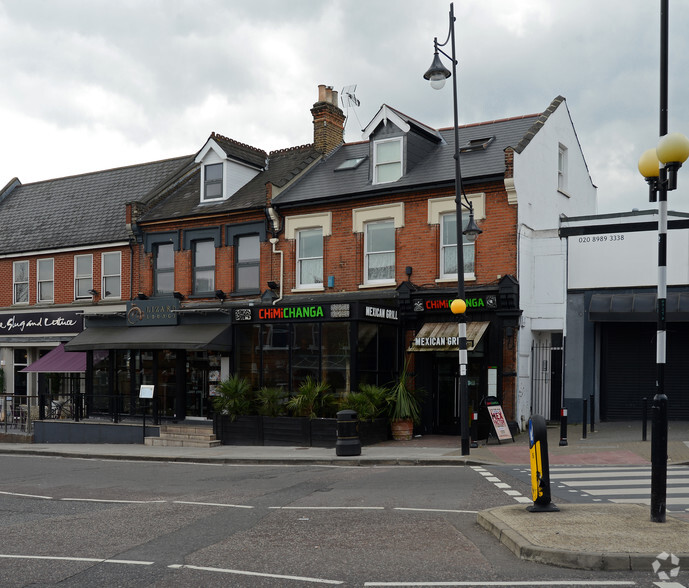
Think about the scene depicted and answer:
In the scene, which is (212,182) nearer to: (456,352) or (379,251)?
(379,251)

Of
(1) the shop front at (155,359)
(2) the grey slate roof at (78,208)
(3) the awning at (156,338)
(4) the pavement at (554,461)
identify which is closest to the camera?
(4) the pavement at (554,461)

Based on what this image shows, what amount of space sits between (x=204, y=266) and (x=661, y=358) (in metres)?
18.9

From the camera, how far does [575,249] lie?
74.0 feet

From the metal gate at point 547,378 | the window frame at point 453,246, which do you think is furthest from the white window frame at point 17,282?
the metal gate at point 547,378

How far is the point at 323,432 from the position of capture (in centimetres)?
2041

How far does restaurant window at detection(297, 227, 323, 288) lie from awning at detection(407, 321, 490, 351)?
421 centimetres

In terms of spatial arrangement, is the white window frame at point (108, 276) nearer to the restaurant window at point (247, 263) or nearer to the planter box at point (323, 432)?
the restaurant window at point (247, 263)

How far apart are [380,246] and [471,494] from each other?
11.9 meters

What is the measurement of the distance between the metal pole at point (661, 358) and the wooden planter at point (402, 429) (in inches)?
472

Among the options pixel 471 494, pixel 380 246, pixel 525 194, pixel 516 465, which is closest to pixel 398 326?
pixel 380 246

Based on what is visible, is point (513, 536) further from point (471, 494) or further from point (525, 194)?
point (525, 194)

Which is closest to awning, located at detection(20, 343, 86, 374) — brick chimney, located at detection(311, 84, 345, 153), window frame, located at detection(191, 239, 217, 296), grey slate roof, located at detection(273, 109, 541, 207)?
window frame, located at detection(191, 239, 217, 296)

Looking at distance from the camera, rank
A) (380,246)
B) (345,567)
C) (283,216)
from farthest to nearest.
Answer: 1. (283,216)
2. (380,246)
3. (345,567)

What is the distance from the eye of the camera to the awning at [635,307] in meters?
21.1
